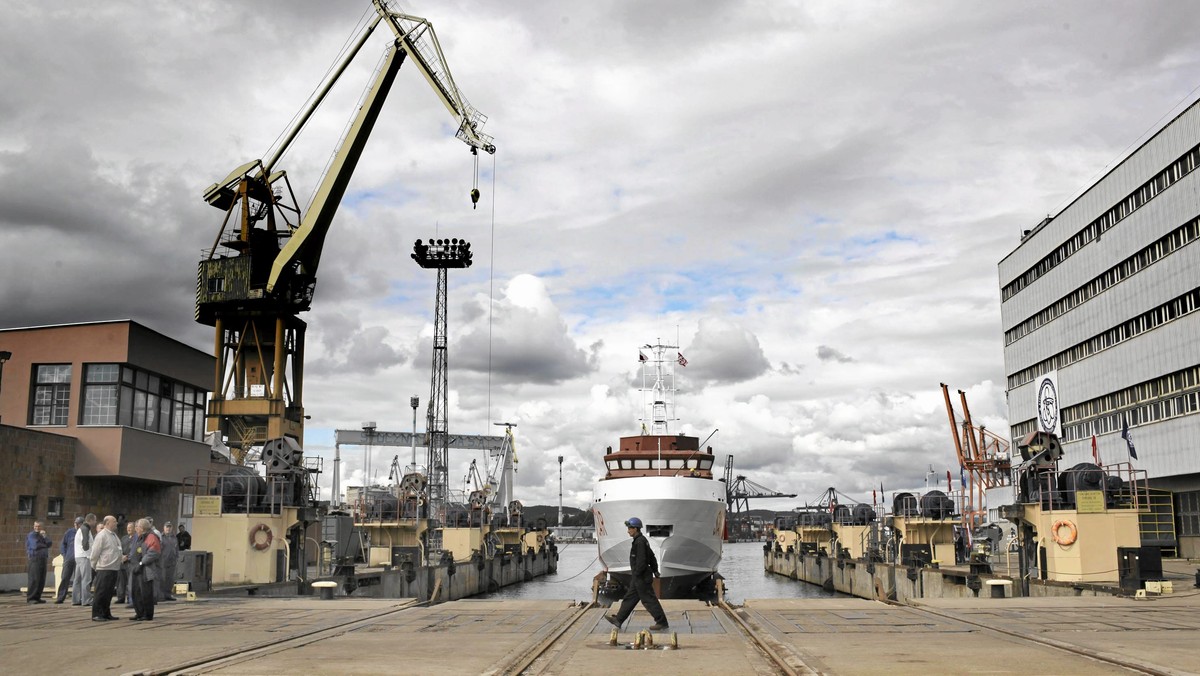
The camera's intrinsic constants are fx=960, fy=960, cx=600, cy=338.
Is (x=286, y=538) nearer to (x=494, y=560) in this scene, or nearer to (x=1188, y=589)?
(x=1188, y=589)

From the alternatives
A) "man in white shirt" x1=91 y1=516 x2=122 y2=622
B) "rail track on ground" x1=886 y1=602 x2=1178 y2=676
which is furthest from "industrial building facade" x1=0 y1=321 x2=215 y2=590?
"rail track on ground" x1=886 y1=602 x2=1178 y2=676

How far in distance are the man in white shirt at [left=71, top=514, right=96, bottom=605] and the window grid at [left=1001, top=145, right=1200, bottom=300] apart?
4820 centimetres

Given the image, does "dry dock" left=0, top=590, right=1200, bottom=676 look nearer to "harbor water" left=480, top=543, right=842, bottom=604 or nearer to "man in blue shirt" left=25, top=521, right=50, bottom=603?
"man in blue shirt" left=25, top=521, right=50, bottom=603

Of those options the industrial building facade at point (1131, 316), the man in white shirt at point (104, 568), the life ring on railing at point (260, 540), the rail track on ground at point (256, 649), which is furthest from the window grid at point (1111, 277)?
the man in white shirt at point (104, 568)

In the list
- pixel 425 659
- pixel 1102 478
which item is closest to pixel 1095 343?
pixel 1102 478

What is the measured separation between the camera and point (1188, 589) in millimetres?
24281

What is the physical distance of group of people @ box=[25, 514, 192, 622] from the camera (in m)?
18.0

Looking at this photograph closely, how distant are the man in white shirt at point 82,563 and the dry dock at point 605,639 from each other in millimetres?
703

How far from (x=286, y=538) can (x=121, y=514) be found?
9901 millimetres

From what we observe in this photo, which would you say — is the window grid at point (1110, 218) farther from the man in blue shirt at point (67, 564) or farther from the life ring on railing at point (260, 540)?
the man in blue shirt at point (67, 564)

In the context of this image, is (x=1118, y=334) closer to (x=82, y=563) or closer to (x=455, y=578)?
(x=455, y=578)

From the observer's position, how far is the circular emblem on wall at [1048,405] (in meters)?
62.3

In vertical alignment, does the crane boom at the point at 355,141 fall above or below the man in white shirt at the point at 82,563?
above

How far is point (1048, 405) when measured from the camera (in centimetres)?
6344
